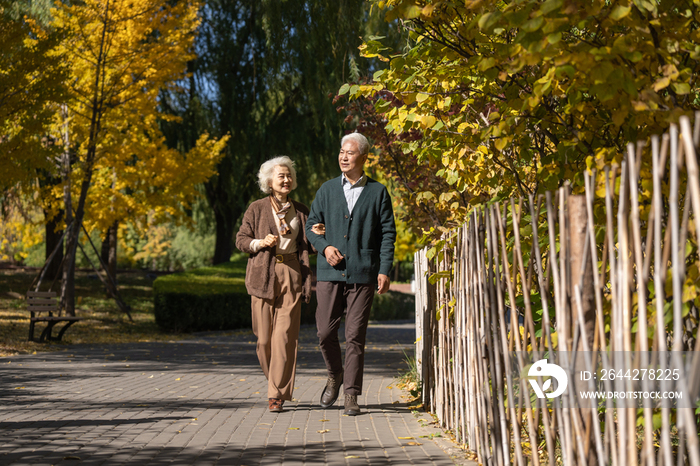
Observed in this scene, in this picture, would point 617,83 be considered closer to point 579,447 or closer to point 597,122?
point 597,122

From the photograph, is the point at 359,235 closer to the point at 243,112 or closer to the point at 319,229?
the point at 319,229

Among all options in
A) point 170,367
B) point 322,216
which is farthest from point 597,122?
point 170,367

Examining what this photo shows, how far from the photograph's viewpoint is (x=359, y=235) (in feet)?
17.9

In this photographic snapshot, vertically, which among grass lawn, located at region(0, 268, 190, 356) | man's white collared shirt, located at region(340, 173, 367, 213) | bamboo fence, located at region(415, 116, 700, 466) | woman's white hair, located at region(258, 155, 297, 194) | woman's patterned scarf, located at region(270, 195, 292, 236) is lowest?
grass lawn, located at region(0, 268, 190, 356)

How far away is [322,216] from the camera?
5.70 m

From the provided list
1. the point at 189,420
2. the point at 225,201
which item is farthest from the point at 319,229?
the point at 225,201

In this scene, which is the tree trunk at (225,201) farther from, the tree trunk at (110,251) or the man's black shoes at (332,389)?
the man's black shoes at (332,389)

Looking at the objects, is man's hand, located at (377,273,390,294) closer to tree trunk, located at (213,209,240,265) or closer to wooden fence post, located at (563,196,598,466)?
wooden fence post, located at (563,196,598,466)

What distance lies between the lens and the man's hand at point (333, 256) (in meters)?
5.32

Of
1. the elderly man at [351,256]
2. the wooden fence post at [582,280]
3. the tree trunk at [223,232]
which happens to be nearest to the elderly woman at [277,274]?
the elderly man at [351,256]

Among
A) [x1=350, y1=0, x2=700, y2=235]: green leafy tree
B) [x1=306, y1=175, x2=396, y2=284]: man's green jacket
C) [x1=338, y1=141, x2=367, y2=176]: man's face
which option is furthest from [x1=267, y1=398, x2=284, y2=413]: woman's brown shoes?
[x1=350, y1=0, x2=700, y2=235]: green leafy tree

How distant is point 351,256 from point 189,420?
5.45 feet

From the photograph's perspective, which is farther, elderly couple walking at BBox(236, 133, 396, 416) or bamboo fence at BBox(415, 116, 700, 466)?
elderly couple walking at BBox(236, 133, 396, 416)

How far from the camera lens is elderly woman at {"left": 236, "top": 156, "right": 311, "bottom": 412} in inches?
219
